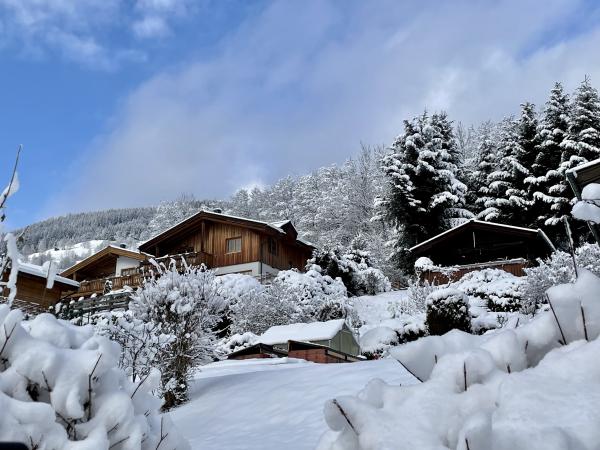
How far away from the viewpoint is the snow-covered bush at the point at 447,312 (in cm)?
1280

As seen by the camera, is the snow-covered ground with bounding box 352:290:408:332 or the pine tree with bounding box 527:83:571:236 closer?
the snow-covered ground with bounding box 352:290:408:332

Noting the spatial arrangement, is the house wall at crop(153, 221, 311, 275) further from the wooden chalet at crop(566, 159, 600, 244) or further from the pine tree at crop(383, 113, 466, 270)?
the wooden chalet at crop(566, 159, 600, 244)

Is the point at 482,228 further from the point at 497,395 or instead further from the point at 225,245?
the point at 497,395

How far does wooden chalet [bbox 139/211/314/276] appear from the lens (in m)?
33.4

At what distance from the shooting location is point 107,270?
40188 millimetres

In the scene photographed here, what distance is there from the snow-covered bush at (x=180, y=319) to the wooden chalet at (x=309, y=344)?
4.43 meters

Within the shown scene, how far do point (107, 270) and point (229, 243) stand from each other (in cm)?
1095

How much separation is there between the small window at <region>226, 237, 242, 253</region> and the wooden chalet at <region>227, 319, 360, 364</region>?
1633 cm

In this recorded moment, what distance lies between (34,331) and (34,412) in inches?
18.3

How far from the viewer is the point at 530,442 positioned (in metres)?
1.15

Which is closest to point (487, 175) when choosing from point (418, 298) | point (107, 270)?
point (418, 298)

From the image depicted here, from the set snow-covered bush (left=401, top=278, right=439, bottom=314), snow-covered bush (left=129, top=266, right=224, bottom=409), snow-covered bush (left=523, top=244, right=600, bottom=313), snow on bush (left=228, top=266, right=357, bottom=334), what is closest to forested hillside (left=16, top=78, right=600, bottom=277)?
snow on bush (left=228, top=266, right=357, bottom=334)

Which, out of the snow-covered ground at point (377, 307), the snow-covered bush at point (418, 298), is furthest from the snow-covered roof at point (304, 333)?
the snow-covered ground at point (377, 307)

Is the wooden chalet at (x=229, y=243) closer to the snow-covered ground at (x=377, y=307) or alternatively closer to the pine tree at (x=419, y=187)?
the pine tree at (x=419, y=187)
